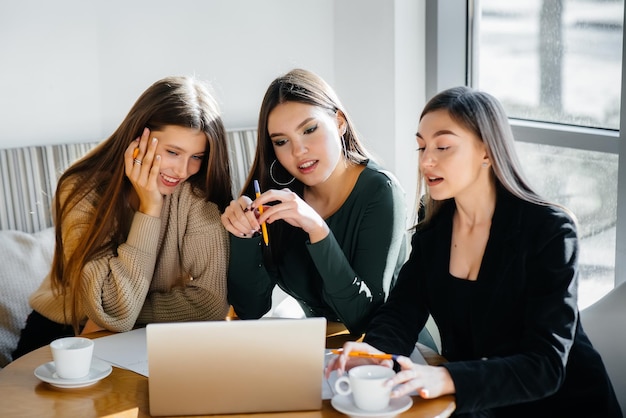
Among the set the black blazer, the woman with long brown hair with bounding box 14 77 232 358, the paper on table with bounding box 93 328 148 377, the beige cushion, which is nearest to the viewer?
the black blazer

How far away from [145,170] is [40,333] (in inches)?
19.8

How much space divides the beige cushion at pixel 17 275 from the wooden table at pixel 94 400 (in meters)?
0.78

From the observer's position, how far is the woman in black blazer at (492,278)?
144 cm

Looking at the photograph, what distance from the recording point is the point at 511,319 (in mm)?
1542

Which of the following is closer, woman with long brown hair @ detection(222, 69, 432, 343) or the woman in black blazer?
the woman in black blazer

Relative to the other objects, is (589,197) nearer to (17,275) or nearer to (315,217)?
(315,217)

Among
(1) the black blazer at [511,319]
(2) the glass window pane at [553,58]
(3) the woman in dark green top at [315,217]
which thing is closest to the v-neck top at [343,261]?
(3) the woman in dark green top at [315,217]

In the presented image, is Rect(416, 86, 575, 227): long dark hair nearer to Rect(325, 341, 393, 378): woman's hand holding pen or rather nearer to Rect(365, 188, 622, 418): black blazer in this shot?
Rect(365, 188, 622, 418): black blazer

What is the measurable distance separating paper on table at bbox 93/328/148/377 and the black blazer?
413mm

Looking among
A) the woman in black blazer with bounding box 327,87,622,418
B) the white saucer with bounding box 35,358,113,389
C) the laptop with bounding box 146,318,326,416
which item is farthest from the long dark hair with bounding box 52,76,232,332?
the laptop with bounding box 146,318,326,416

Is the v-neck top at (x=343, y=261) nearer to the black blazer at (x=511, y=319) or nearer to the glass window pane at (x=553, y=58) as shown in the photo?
the black blazer at (x=511, y=319)

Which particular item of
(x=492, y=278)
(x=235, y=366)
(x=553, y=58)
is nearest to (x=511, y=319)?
(x=492, y=278)

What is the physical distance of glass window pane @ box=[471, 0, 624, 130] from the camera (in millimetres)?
2393

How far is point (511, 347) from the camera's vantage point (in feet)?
5.01
